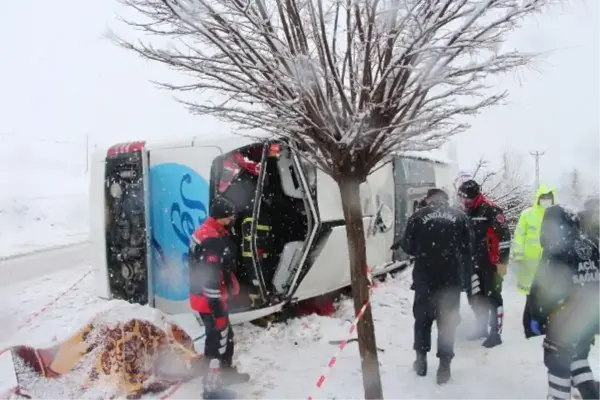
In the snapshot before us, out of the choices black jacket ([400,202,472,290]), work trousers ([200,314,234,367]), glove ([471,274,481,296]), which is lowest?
work trousers ([200,314,234,367])

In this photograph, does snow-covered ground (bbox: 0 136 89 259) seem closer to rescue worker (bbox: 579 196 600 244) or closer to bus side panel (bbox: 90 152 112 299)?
bus side panel (bbox: 90 152 112 299)

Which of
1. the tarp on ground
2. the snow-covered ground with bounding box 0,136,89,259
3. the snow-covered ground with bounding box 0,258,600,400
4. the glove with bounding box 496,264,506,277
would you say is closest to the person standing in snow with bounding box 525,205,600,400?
the snow-covered ground with bounding box 0,258,600,400

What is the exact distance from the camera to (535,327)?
12.1 feet

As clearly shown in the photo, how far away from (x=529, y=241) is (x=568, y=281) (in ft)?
8.40

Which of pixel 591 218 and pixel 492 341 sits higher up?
pixel 591 218

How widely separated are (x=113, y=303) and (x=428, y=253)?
2.96 m

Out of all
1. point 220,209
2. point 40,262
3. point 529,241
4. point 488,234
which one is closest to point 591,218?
point 488,234

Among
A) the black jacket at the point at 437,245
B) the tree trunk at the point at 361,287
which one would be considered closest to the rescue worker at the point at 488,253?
the black jacket at the point at 437,245

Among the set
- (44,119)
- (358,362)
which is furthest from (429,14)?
(44,119)

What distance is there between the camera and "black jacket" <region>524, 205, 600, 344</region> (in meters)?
3.49

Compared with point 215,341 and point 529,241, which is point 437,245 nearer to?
point 529,241

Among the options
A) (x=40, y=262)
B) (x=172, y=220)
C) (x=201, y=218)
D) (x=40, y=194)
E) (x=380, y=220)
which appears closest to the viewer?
(x=201, y=218)

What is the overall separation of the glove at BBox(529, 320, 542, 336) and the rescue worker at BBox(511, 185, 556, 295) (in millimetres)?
2320

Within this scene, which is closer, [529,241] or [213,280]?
[213,280]
